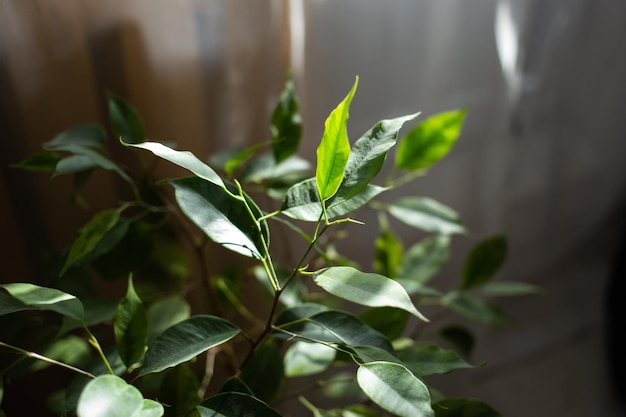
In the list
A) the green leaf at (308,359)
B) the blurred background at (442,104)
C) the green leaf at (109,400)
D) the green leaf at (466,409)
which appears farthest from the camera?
the blurred background at (442,104)

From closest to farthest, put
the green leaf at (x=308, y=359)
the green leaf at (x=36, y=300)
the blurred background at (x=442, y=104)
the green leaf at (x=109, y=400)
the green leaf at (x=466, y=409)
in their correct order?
the green leaf at (x=109, y=400)
the green leaf at (x=36, y=300)
the green leaf at (x=466, y=409)
the green leaf at (x=308, y=359)
the blurred background at (x=442, y=104)

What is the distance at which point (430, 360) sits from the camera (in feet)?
2.10

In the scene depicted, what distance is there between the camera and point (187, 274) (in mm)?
962

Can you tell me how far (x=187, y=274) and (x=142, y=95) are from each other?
11.4 inches

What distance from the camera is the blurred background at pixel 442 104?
0.89 metres

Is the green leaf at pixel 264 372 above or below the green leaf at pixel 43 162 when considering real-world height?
below

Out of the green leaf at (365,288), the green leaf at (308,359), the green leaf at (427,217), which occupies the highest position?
the green leaf at (365,288)

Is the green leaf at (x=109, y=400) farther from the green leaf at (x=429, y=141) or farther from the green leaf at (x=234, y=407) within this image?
the green leaf at (x=429, y=141)

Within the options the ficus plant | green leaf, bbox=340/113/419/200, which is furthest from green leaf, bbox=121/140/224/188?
green leaf, bbox=340/113/419/200

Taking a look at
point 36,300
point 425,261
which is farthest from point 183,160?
point 425,261

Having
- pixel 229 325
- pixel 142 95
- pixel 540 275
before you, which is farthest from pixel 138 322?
pixel 540 275

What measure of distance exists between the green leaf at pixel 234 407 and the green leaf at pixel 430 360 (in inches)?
6.1

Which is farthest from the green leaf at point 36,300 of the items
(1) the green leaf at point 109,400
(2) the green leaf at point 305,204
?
(2) the green leaf at point 305,204

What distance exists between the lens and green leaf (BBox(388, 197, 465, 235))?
2.71 feet
